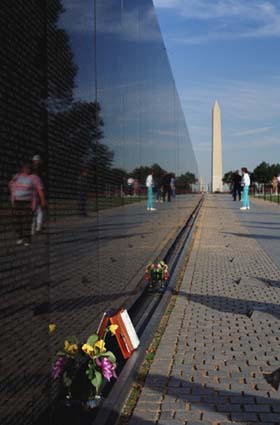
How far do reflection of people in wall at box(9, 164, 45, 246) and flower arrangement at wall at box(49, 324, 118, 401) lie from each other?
102cm

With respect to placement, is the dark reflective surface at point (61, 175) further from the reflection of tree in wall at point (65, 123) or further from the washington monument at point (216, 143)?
the washington monument at point (216, 143)

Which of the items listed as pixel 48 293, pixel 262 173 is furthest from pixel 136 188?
pixel 262 173

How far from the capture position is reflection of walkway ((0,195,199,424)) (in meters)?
2.58

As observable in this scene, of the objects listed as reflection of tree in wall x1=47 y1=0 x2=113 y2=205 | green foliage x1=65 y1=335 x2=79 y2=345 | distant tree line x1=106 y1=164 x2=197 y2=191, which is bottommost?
green foliage x1=65 y1=335 x2=79 y2=345

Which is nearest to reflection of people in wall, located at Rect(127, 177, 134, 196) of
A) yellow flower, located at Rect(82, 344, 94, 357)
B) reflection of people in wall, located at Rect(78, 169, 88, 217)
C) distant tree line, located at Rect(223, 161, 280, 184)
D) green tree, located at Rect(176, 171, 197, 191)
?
reflection of people in wall, located at Rect(78, 169, 88, 217)

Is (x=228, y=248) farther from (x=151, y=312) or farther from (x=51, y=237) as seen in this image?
(x=51, y=237)

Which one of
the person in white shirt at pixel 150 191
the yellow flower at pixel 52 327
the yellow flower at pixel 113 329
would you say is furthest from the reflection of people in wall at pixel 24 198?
the person in white shirt at pixel 150 191

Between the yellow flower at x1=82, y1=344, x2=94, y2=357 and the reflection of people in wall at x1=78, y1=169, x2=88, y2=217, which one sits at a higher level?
the reflection of people in wall at x1=78, y1=169, x2=88, y2=217

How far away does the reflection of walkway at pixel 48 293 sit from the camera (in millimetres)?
2582

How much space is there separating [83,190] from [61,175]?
675 mm

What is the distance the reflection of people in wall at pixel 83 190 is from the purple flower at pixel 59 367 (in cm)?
100

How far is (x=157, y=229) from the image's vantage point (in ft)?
32.9

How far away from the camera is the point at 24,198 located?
276 cm

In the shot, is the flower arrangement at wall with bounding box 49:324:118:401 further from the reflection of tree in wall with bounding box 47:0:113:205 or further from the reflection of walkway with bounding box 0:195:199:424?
the reflection of tree in wall with bounding box 47:0:113:205
